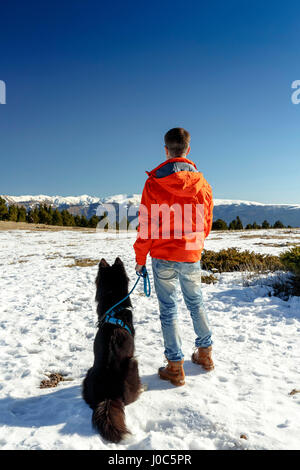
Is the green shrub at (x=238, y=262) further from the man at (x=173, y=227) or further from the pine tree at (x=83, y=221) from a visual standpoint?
the pine tree at (x=83, y=221)

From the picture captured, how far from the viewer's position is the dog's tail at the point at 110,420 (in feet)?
6.93

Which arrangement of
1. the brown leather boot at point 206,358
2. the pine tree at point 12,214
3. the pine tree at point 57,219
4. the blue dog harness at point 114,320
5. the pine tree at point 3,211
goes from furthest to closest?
the pine tree at point 57,219 < the pine tree at point 12,214 < the pine tree at point 3,211 < the brown leather boot at point 206,358 < the blue dog harness at point 114,320

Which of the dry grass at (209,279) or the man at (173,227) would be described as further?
the dry grass at (209,279)

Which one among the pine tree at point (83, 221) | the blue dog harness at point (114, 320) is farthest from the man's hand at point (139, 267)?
the pine tree at point (83, 221)

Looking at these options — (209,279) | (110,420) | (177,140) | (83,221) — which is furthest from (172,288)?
(83,221)

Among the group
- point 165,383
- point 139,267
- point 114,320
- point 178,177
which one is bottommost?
point 165,383

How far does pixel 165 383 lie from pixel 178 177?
2.42 meters

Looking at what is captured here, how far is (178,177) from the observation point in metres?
2.73

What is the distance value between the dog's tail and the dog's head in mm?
978

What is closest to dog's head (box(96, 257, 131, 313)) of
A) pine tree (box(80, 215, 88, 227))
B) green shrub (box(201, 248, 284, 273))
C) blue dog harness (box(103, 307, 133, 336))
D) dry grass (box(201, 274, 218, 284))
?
blue dog harness (box(103, 307, 133, 336))

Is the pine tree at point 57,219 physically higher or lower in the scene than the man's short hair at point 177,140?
higher

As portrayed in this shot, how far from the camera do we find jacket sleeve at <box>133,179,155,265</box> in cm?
282

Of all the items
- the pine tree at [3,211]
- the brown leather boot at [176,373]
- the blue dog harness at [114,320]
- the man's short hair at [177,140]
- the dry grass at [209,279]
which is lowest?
the brown leather boot at [176,373]

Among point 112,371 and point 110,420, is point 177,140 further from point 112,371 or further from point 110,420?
point 110,420
